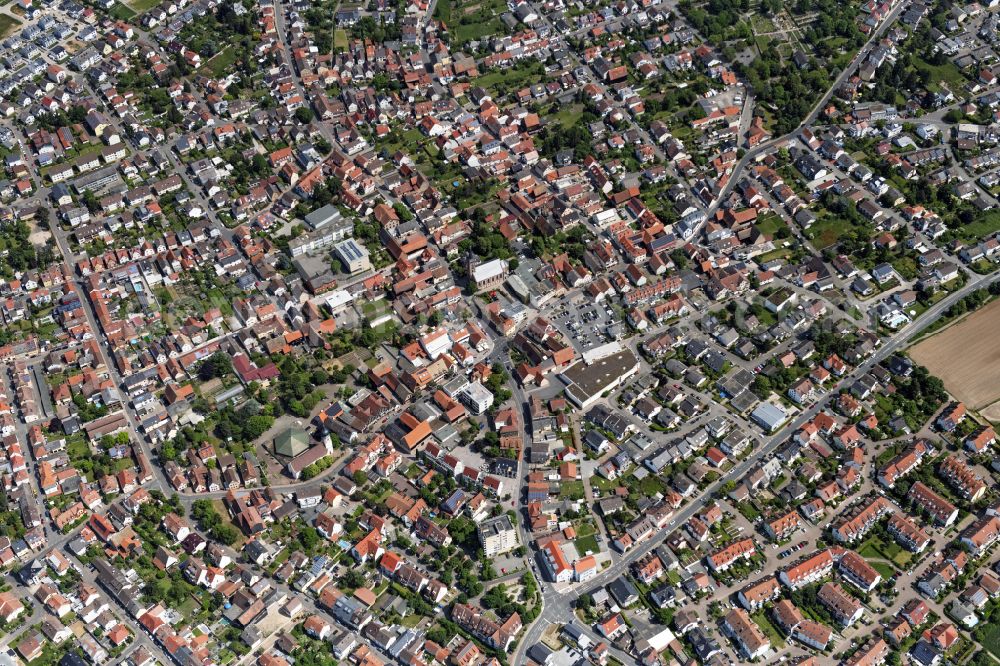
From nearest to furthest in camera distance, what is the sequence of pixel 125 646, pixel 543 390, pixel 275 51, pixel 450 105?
pixel 125 646 < pixel 543 390 < pixel 450 105 < pixel 275 51

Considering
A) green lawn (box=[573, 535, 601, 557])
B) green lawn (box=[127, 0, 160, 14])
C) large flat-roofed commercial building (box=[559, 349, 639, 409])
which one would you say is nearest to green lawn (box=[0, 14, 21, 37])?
green lawn (box=[127, 0, 160, 14])

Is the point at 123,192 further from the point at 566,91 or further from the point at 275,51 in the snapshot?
the point at 566,91

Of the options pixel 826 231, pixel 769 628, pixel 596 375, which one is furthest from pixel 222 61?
pixel 769 628

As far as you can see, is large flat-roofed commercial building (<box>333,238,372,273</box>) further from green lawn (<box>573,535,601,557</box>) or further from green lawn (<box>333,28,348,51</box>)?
green lawn (<box>333,28,348,51</box>)

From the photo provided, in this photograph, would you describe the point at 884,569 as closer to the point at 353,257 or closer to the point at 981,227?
the point at 981,227


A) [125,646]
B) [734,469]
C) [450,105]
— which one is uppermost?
[450,105]

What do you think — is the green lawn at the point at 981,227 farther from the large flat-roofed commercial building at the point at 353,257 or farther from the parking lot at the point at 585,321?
the large flat-roofed commercial building at the point at 353,257

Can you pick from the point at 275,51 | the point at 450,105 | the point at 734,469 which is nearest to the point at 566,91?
the point at 450,105
